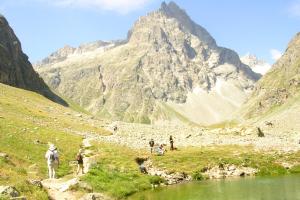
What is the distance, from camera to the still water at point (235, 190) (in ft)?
158

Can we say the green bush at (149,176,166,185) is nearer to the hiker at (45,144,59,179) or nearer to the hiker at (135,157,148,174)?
the hiker at (135,157,148,174)

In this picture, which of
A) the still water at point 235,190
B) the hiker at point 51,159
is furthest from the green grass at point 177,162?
the hiker at point 51,159

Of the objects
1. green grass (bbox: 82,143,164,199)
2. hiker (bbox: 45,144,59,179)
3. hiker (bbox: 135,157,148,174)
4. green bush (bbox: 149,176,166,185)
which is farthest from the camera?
hiker (bbox: 135,157,148,174)

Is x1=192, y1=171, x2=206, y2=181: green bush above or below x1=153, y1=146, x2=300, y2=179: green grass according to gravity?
below

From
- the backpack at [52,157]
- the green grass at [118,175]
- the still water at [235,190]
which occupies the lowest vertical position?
the still water at [235,190]

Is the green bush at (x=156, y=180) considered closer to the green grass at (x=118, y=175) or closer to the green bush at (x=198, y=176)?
the green grass at (x=118, y=175)

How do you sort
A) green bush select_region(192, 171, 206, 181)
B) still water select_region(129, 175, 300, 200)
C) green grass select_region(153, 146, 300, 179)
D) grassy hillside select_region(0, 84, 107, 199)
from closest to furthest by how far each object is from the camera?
1. grassy hillside select_region(0, 84, 107, 199)
2. still water select_region(129, 175, 300, 200)
3. green bush select_region(192, 171, 206, 181)
4. green grass select_region(153, 146, 300, 179)

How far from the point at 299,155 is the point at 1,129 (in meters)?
47.3

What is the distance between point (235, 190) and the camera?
5303 centimetres

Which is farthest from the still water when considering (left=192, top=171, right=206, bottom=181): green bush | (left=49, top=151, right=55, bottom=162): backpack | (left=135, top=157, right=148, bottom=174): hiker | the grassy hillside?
the grassy hillside

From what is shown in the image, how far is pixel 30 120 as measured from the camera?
323 feet

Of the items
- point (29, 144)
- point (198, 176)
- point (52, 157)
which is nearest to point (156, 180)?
point (198, 176)

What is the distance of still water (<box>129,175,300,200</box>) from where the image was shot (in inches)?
1898

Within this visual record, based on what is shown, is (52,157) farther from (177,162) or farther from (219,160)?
(219,160)
